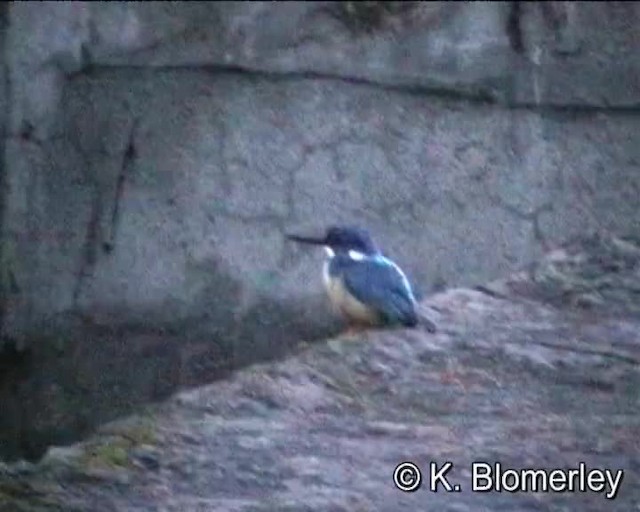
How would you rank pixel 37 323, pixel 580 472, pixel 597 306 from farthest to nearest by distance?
pixel 37 323, pixel 597 306, pixel 580 472

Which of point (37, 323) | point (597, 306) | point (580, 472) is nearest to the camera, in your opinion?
point (580, 472)

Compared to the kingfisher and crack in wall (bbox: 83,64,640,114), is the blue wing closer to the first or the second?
the kingfisher

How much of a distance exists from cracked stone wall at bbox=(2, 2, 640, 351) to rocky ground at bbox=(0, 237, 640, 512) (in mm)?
437

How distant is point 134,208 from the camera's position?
679 cm

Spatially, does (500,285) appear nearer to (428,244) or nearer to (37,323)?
(428,244)

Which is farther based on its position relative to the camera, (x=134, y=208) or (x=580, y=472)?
(x=134, y=208)

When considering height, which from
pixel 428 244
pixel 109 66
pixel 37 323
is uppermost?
pixel 109 66

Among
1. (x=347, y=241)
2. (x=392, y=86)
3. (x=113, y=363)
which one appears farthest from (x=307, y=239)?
(x=113, y=363)

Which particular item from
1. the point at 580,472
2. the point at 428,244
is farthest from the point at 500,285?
the point at 580,472

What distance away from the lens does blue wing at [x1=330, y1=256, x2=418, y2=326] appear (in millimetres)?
6305

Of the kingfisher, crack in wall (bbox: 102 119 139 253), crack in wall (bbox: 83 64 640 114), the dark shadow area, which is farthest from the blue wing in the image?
crack in wall (bbox: 102 119 139 253)

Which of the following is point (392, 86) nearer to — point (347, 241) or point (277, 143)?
point (277, 143)

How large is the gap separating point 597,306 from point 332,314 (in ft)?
2.87

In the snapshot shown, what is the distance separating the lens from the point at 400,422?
5.40 m
